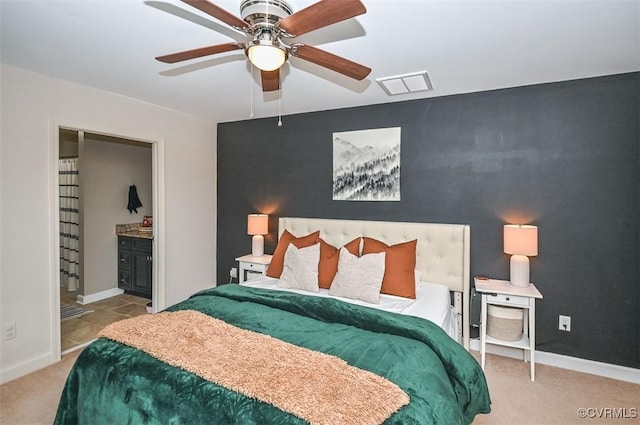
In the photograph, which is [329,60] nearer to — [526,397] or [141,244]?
[526,397]

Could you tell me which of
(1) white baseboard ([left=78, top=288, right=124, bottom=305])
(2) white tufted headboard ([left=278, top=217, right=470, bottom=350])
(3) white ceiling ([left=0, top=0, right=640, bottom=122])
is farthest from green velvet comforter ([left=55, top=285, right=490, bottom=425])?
(1) white baseboard ([left=78, top=288, right=124, bottom=305])

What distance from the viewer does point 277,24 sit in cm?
154

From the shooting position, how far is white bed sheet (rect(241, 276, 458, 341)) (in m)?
2.49

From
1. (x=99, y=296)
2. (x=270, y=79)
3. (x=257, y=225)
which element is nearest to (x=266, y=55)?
(x=270, y=79)

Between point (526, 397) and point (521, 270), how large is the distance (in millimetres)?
973

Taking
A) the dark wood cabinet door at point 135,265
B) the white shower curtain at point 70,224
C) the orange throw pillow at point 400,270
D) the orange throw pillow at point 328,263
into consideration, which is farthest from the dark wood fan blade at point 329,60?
the white shower curtain at point 70,224

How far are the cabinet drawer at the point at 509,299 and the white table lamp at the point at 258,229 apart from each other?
2.52 meters

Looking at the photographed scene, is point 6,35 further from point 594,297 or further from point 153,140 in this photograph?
point 594,297

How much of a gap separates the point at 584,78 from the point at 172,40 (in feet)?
10.6

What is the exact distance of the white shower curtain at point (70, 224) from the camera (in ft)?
15.2

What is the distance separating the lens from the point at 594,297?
9.13 feet

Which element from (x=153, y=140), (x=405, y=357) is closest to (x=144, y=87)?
(x=153, y=140)

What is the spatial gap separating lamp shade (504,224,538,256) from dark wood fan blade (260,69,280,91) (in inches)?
87.2

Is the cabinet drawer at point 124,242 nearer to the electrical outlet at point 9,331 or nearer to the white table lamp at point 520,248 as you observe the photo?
the electrical outlet at point 9,331
